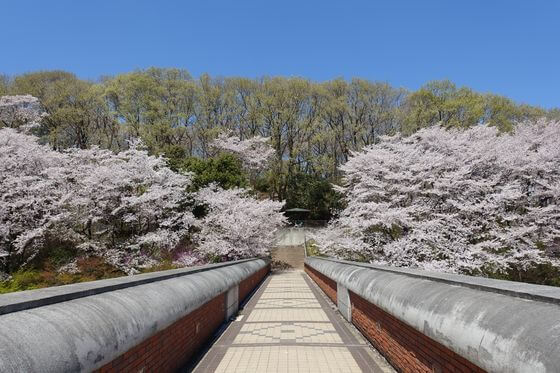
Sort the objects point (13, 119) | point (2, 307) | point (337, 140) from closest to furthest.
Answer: point (2, 307) → point (13, 119) → point (337, 140)

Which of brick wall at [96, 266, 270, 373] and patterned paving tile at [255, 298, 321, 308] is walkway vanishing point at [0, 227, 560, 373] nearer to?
brick wall at [96, 266, 270, 373]

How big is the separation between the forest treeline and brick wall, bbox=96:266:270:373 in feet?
113

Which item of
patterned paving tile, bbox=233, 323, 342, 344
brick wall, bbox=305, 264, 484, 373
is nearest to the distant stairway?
patterned paving tile, bbox=233, 323, 342, 344

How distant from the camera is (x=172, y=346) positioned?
534cm

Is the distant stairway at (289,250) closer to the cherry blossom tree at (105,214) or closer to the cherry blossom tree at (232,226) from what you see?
the cherry blossom tree at (232,226)

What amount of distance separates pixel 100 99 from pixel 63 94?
143 inches

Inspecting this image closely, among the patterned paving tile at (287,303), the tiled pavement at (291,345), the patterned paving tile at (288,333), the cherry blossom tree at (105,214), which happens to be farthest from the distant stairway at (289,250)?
the patterned paving tile at (288,333)

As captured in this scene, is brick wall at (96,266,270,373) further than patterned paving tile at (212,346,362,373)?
No

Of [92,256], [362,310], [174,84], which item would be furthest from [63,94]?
[362,310]

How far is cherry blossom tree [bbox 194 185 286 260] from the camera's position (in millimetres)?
25188

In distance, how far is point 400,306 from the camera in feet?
15.9

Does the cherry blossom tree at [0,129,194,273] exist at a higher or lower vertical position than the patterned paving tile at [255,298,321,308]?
higher

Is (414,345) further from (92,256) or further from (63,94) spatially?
(63,94)

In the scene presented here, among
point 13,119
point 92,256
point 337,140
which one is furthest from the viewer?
point 337,140
